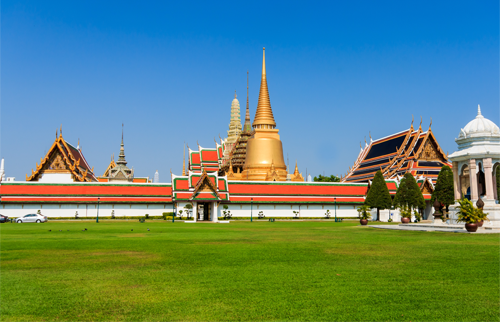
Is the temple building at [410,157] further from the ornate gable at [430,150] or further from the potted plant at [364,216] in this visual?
the potted plant at [364,216]

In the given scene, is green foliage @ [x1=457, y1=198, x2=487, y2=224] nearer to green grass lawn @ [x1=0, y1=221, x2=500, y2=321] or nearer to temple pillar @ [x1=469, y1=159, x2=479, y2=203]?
temple pillar @ [x1=469, y1=159, x2=479, y2=203]

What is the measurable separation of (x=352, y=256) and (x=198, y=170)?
66.2 meters

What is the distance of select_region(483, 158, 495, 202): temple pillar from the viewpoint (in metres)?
28.0

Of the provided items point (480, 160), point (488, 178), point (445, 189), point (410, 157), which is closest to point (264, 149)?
point (410, 157)

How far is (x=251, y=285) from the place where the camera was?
907 cm

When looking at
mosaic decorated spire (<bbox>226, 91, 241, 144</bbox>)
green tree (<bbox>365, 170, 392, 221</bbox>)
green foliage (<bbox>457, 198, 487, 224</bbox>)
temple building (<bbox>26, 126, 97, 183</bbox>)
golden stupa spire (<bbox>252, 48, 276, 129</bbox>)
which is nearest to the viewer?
green foliage (<bbox>457, 198, 487, 224</bbox>)

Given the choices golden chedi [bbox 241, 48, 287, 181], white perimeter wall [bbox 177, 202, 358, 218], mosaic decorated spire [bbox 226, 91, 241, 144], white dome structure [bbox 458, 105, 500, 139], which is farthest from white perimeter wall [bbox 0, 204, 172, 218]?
mosaic decorated spire [bbox 226, 91, 241, 144]

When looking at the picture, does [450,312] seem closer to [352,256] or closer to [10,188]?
[352,256]

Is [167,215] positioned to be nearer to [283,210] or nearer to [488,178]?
[283,210]

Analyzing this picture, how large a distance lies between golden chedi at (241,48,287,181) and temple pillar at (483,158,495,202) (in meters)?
43.3

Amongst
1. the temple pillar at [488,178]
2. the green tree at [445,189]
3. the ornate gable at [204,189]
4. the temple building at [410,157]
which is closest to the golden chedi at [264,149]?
the temple building at [410,157]

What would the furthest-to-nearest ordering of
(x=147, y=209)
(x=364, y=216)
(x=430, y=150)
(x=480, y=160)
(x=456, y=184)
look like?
(x=430, y=150)
(x=147, y=209)
(x=364, y=216)
(x=456, y=184)
(x=480, y=160)

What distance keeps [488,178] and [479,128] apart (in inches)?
145

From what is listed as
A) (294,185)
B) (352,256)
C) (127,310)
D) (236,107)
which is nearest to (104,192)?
(294,185)
